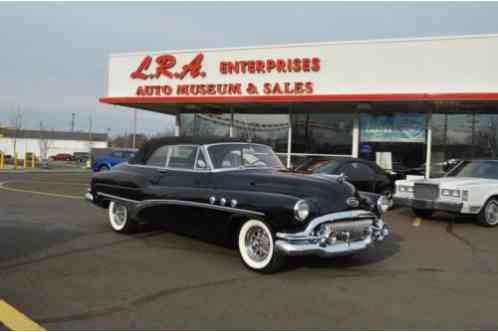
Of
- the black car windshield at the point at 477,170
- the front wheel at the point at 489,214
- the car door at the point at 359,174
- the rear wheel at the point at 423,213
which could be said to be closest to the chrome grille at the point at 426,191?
the rear wheel at the point at 423,213

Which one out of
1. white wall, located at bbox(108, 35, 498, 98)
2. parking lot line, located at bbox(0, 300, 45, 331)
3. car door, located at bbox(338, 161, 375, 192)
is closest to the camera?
parking lot line, located at bbox(0, 300, 45, 331)

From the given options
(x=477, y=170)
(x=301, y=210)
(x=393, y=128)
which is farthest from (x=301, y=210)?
(x=393, y=128)

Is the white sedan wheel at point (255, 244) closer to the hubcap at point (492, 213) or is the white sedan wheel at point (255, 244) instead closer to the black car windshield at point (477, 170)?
the hubcap at point (492, 213)

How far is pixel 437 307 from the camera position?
14.3ft

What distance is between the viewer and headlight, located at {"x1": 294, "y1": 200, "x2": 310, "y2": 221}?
5105 millimetres

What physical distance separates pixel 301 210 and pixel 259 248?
84 centimetres

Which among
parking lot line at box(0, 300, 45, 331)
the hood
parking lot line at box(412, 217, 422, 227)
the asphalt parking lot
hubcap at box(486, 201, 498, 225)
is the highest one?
the hood

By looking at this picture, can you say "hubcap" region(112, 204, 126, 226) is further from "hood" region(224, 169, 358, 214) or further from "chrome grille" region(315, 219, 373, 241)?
"chrome grille" region(315, 219, 373, 241)

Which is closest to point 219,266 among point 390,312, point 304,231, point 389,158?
point 304,231

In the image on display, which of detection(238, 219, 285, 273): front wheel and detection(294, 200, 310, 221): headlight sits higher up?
detection(294, 200, 310, 221): headlight

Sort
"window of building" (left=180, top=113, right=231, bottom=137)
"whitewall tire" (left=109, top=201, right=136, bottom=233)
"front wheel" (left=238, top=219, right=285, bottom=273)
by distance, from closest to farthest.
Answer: "front wheel" (left=238, top=219, right=285, bottom=273), "whitewall tire" (left=109, top=201, right=136, bottom=233), "window of building" (left=180, top=113, right=231, bottom=137)

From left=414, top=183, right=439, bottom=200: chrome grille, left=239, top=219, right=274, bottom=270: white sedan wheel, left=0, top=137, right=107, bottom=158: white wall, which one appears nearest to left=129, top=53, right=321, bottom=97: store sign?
Result: left=414, top=183, right=439, bottom=200: chrome grille

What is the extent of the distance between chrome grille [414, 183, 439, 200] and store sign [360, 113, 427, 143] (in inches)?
273

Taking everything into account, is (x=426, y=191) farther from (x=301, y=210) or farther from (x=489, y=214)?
(x=301, y=210)
